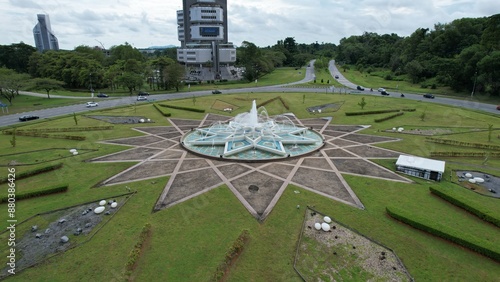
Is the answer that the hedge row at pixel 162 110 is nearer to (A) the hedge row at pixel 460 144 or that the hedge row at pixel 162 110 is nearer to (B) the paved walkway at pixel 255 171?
(B) the paved walkway at pixel 255 171

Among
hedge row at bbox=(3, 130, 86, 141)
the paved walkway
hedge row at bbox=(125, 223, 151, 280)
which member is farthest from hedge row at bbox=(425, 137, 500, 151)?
hedge row at bbox=(3, 130, 86, 141)

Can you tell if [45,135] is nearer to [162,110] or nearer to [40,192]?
[162,110]

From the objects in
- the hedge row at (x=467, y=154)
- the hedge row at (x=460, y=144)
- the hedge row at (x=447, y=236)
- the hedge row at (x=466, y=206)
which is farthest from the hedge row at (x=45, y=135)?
the hedge row at (x=460, y=144)

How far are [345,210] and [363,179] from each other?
8.11 meters

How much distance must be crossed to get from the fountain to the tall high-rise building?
335 ft

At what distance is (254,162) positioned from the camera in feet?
128

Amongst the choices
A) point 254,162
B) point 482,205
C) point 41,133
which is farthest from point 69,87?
point 482,205

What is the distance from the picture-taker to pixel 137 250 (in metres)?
21.4

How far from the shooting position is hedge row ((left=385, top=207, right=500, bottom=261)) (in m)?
21.2

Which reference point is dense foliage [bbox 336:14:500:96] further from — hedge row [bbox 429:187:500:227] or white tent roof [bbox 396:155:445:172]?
hedge row [bbox 429:187:500:227]

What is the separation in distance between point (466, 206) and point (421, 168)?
296 inches

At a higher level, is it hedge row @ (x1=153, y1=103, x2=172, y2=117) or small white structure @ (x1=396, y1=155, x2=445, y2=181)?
hedge row @ (x1=153, y1=103, x2=172, y2=117)

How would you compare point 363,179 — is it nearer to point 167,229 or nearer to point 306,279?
point 306,279

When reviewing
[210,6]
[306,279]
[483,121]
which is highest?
[210,6]
